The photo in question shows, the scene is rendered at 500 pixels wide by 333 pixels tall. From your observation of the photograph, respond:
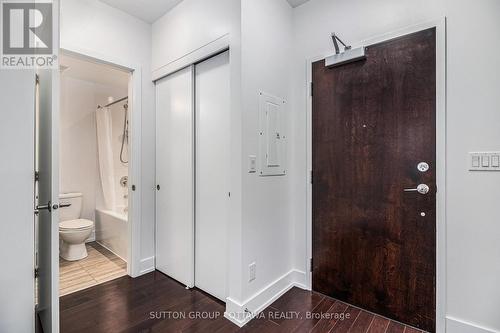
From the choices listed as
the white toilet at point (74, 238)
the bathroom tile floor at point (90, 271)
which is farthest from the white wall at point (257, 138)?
the white toilet at point (74, 238)

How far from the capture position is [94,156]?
12.3 ft

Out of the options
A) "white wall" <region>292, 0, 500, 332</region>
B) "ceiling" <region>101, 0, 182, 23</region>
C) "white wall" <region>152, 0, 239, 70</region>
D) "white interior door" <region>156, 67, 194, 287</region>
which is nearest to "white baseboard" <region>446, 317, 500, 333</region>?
"white wall" <region>292, 0, 500, 332</region>

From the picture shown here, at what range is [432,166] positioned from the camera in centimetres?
162

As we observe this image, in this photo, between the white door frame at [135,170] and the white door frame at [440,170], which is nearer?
the white door frame at [440,170]

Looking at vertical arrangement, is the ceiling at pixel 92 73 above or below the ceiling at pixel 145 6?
below

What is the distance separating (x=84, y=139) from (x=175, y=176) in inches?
85.8

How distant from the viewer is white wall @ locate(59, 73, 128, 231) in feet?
11.3

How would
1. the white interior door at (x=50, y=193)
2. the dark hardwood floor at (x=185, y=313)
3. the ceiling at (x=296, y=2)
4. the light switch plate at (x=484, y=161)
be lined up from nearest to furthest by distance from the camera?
1. the white interior door at (x=50, y=193)
2. the light switch plate at (x=484, y=161)
3. the dark hardwood floor at (x=185, y=313)
4. the ceiling at (x=296, y=2)

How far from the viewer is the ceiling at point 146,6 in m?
2.25

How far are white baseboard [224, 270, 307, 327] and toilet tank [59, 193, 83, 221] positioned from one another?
2.72 metres

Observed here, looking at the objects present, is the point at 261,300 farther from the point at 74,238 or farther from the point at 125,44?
the point at 125,44

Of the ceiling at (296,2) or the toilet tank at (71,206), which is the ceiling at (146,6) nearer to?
the ceiling at (296,2)

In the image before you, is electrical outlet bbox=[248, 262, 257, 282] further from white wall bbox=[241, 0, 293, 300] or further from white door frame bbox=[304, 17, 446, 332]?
white door frame bbox=[304, 17, 446, 332]

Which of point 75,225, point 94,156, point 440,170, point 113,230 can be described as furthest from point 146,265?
point 440,170
